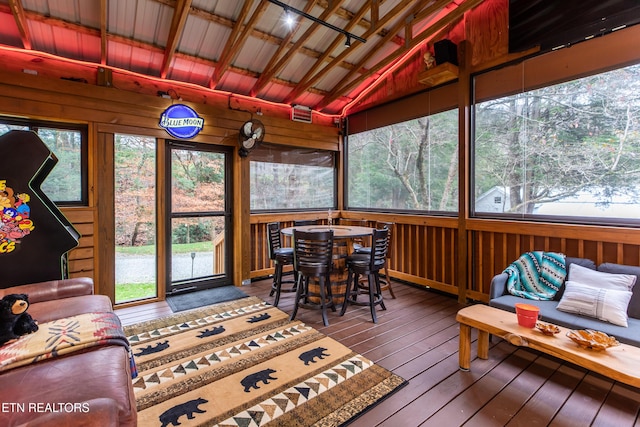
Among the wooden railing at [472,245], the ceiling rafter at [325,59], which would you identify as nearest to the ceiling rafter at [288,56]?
the ceiling rafter at [325,59]

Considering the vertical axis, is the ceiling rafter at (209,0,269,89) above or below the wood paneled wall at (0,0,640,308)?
above

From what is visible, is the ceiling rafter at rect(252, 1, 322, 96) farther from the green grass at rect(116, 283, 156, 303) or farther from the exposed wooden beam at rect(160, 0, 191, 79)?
the green grass at rect(116, 283, 156, 303)

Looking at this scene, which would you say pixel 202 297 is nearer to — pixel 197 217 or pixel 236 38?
pixel 197 217

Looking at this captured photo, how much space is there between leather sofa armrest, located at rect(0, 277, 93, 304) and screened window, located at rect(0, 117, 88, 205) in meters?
1.35

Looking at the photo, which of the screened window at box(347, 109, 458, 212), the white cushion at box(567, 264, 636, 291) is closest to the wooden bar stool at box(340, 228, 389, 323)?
the screened window at box(347, 109, 458, 212)

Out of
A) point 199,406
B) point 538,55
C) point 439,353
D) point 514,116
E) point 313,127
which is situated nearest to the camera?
point 199,406

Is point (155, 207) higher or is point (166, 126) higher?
point (166, 126)

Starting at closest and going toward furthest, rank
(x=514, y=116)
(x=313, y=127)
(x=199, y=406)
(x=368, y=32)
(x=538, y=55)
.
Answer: (x=199, y=406), (x=538, y=55), (x=514, y=116), (x=368, y=32), (x=313, y=127)

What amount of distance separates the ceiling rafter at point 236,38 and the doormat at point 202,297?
296cm

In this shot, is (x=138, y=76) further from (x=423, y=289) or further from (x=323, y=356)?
(x=423, y=289)

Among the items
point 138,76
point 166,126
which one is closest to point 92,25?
point 138,76

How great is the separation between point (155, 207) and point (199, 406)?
110 inches

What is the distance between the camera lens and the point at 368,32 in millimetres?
3740

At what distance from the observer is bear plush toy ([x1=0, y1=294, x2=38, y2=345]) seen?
1642 mm
